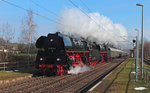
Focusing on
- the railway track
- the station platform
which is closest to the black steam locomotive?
the railway track

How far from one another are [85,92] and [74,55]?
8405 millimetres

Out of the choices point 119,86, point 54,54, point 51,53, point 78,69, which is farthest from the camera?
point 78,69

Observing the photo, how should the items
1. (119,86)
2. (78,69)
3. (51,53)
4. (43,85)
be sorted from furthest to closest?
(78,69)
(51,53)
(43,85)
(119,86)

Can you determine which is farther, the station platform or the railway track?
the railway track

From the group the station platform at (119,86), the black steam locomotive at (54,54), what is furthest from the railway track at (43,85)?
the black steam locomotive at (54,54)

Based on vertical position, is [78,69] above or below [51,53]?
below

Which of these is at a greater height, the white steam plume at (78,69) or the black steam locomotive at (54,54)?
the black steam locomotive at (54,54)

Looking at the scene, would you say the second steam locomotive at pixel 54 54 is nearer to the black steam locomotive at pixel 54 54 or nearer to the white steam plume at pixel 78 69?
the black steam locomotive at pixel 54 54

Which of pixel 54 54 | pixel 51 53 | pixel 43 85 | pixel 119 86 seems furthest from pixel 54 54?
pixel 119 86

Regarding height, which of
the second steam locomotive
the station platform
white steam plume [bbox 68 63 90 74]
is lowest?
the station platform

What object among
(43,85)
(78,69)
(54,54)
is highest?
(54,54)

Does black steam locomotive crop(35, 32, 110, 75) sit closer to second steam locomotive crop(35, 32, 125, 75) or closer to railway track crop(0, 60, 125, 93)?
second steam locomotive crop(35, 32, 125, 75)

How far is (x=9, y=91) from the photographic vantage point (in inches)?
358

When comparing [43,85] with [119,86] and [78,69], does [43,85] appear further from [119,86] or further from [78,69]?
[78,69]
